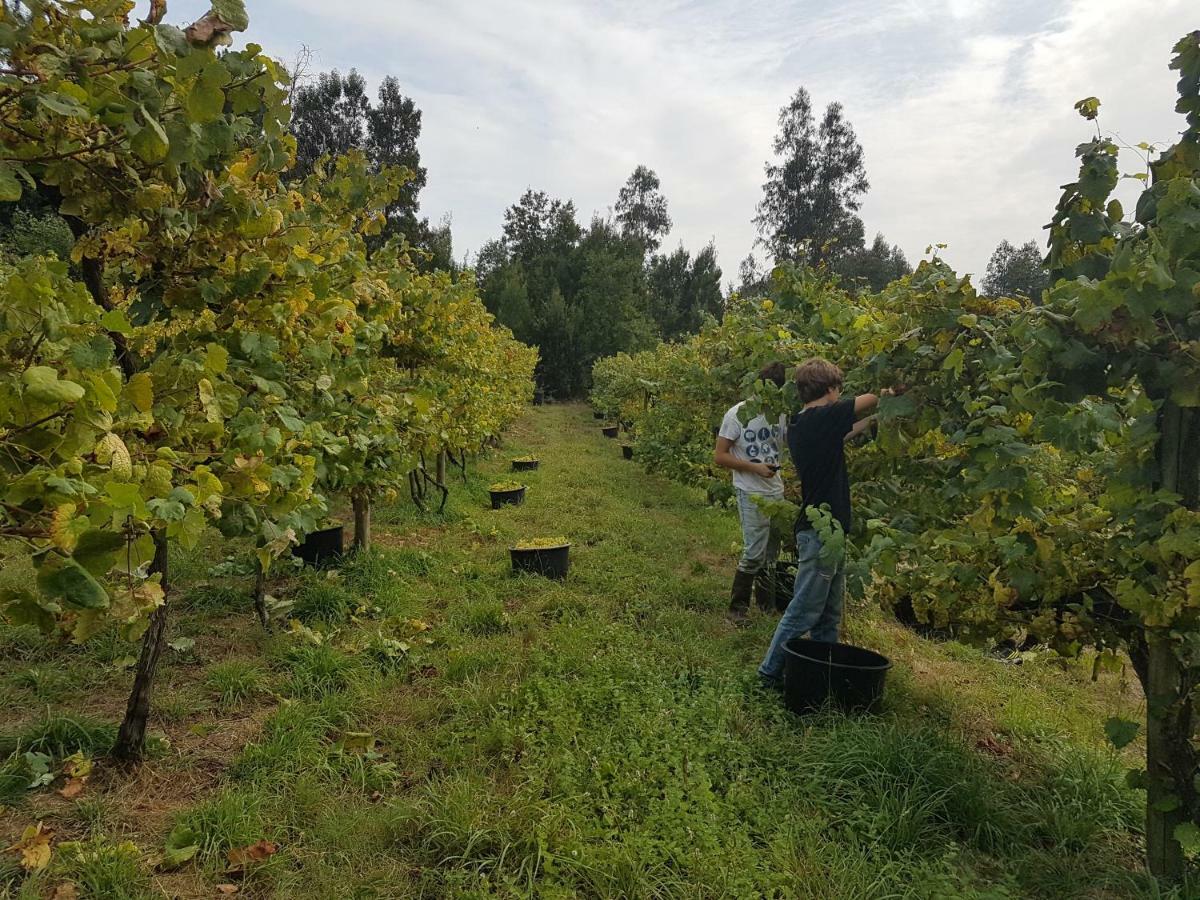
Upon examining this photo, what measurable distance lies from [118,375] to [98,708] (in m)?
2.62

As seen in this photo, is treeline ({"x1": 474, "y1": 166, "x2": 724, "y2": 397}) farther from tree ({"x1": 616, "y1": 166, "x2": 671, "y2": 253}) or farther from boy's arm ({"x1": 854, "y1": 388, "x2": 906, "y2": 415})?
boy's arm ({"x1": 854, "y1": 388, "x2": 906, "y2": 415})

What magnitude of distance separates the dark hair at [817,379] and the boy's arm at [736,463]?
1.04 m

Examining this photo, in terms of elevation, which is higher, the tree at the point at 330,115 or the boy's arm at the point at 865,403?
the tree at the point at 330,115

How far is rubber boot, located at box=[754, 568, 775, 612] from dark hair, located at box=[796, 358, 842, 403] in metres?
1.87

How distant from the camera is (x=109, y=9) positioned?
1.71m

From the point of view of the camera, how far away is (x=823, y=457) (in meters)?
3.34

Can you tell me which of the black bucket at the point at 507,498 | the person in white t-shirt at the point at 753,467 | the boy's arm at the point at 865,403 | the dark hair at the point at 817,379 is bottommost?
the black bucket at the point at 507,498

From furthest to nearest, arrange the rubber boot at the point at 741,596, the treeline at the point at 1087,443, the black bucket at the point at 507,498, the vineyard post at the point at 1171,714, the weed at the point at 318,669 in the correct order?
the black bucket at the point at 507,498 → the rubber boot at the point at 741,596 → the weed at the point at 318,669 → the vineyard post at the point at 1171,714 → the treeline at the point at 1087,443

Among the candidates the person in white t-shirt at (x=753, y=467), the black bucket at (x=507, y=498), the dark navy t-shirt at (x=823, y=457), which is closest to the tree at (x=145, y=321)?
the dark navy t-shirt at (x=823, y=457)

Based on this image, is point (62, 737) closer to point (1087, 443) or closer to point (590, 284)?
point (1087, 443)

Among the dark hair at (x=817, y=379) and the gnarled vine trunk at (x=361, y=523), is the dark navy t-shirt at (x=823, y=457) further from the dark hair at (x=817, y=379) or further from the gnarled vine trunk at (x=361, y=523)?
the gnarled vine trunk at (x=361, y=523)

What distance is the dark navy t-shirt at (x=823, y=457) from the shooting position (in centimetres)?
326

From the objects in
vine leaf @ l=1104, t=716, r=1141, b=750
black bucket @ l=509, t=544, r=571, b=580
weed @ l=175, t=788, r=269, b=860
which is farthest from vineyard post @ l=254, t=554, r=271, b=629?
vine leaf @ l=1104, t=716, r=1141, b=750

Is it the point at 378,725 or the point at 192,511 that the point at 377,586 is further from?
the point at 192,511
